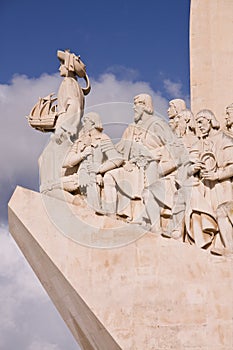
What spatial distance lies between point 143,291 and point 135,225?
2.76 ft

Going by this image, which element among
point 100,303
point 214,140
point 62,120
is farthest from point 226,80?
point 100,303

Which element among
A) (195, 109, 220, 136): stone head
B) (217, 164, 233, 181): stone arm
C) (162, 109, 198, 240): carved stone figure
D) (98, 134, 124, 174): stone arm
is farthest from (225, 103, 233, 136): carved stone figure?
(98, 134, 124, 174): stone arm

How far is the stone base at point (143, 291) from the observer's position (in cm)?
791

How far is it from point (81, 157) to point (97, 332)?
224 cm

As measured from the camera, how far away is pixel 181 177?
29.3 ft

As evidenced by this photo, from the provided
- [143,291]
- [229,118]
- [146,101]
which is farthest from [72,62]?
[143,291]

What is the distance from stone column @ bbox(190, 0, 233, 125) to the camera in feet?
34.2

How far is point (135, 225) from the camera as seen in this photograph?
859 cm

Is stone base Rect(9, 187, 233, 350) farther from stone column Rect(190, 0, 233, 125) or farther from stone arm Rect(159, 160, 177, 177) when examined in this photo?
stone column Rect(190, 0, 233, 125)

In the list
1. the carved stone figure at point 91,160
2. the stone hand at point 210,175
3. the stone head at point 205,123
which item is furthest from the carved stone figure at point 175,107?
the stone hand at point 210,175

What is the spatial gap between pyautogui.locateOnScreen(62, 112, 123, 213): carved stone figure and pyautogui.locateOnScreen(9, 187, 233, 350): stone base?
620 mm

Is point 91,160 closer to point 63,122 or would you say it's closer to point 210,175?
point 63,122

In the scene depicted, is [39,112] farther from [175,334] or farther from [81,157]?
[175,334]

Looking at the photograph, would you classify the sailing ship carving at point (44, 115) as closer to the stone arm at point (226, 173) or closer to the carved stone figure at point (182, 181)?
the carved stone figure at point (182, 181)
